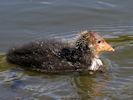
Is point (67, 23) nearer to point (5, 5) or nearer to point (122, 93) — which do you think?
point (5, 5)

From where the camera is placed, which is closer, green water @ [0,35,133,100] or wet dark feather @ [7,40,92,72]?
green water @ [0,35,133,100]

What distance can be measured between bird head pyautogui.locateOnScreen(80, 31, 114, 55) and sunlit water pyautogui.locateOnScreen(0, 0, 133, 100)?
0.27 metres

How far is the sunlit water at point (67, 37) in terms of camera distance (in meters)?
7.03

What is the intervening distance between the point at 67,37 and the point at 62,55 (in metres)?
1.29

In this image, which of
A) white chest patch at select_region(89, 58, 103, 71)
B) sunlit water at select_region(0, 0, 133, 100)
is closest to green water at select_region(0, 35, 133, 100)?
sunlit water at select_region(0, 0, 133, 100)

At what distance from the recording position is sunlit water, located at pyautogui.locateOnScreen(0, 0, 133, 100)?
7.03 metres

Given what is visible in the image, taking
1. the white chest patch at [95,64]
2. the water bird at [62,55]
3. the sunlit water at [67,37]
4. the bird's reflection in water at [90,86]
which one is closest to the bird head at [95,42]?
the water bird at [62,55]

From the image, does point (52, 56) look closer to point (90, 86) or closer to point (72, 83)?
point (72, 83)

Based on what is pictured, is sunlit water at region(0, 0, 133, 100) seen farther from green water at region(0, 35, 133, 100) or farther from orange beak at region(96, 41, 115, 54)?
orange beak at region(96, 41, 115, 54)

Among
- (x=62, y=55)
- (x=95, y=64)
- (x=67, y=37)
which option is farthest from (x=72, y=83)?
(x=67, y=37)

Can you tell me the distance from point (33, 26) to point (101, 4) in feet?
5.02

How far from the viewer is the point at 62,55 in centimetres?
768

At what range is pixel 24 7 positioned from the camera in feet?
32.6

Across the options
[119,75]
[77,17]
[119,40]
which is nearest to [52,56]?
[119,75]
